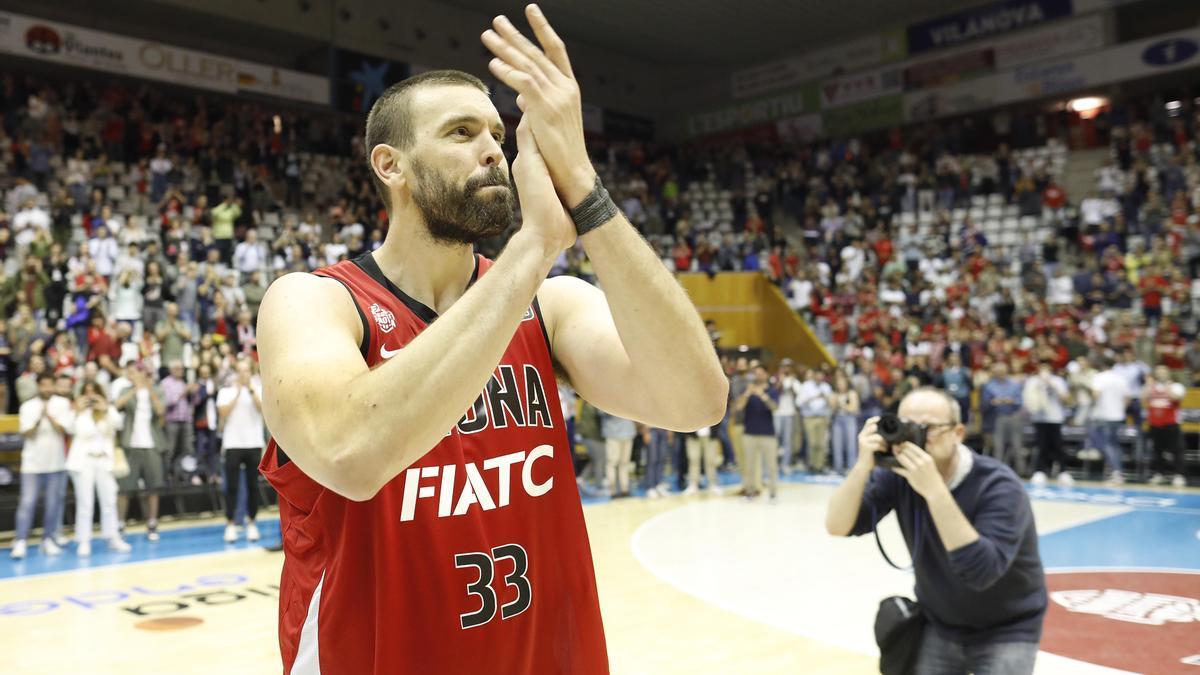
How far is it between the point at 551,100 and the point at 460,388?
19.3 inches

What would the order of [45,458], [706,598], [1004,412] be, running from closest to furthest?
[706,598], [45,458], [1004,412]

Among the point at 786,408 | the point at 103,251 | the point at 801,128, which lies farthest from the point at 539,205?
the point at 801,128

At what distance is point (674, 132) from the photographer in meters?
28.4

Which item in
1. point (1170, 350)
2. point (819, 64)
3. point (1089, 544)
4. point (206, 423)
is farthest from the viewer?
point (819, 64)

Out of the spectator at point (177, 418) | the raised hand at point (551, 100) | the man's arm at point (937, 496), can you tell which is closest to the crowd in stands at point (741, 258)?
the spectator at point (177, 418)

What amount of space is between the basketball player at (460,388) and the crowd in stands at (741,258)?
8.48 meters

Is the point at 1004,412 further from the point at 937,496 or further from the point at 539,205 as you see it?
the point at 539,205

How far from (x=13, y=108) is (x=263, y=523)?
413 inches

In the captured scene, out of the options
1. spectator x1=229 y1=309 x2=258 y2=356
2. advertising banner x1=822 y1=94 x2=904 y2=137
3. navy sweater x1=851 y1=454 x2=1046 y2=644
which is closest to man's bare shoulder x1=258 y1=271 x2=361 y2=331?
navy sweater x1=851 y1=454 x2=1046 y2=644

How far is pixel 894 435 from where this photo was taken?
3.50 meters

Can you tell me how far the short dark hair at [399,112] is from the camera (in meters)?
1.81

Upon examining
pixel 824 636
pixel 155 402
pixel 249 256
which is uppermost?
pixel 249 256

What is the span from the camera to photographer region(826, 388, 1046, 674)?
130 inches

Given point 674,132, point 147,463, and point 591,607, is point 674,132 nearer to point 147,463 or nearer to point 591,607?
point 147,463
